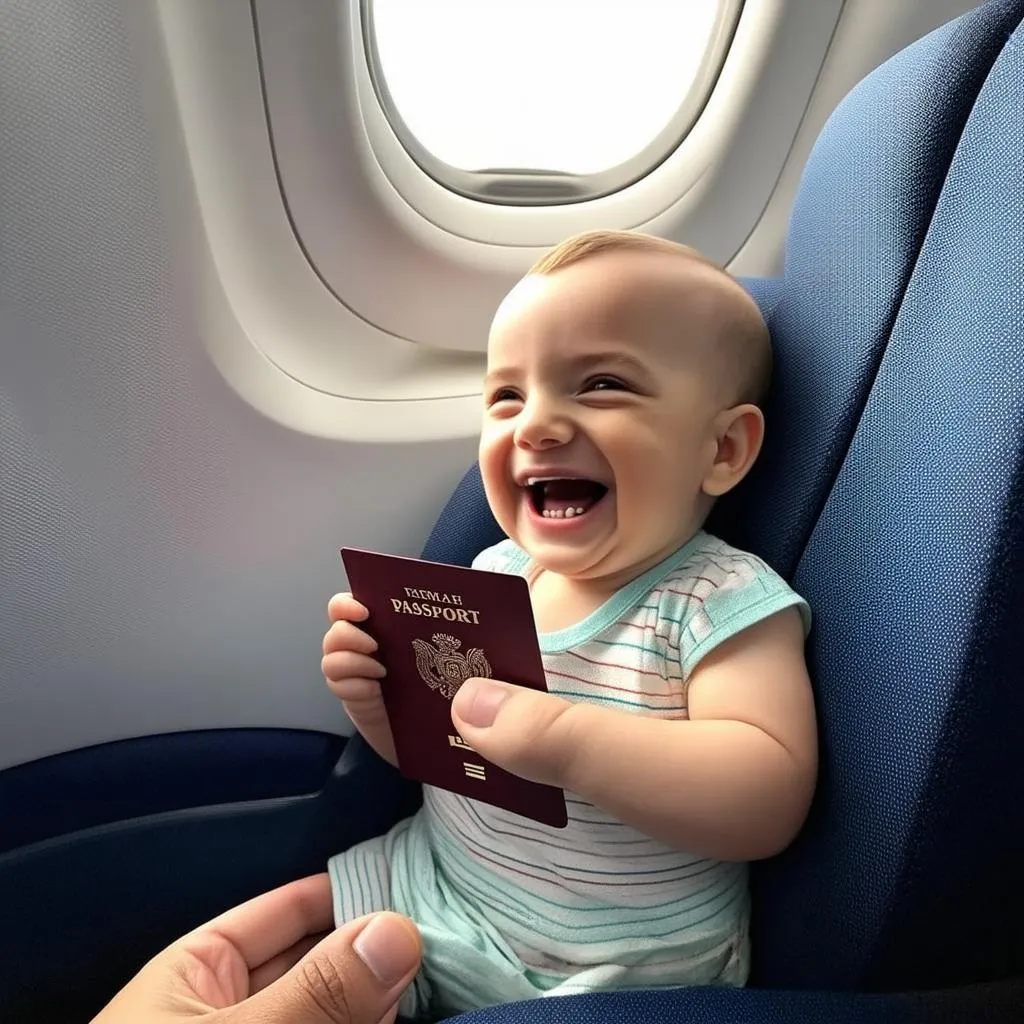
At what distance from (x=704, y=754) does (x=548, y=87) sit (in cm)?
112

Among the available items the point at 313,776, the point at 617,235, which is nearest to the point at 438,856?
the point at 313,776

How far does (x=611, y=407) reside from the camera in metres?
0.80

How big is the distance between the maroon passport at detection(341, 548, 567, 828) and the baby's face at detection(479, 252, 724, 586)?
0.10m

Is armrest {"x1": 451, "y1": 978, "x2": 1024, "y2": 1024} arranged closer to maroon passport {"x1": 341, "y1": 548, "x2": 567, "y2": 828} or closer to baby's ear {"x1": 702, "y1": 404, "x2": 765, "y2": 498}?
maroon passport {"x1": 341, "y1": 548, "x2": 567, "y2": 828}

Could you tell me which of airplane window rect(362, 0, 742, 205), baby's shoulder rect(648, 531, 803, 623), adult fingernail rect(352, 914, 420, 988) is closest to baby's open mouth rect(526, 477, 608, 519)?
baby's shoulder rect(648, 531, 803, 623)

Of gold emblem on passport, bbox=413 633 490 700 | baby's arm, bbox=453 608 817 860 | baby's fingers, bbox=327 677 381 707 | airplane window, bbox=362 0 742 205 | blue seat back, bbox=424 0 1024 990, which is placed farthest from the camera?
airplane window, bbox=362 0 742 205

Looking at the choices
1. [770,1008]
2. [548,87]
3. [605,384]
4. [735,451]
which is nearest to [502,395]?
[605,384]

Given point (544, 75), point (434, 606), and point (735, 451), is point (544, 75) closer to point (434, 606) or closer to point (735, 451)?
point (735, 451)

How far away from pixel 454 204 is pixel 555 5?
1.12 feet

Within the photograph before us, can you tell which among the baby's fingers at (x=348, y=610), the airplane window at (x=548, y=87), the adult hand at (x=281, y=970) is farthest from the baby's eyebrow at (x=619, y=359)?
the airplane window at (x=548, y=87)

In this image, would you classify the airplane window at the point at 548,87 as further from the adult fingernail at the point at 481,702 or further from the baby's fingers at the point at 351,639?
the adult fingernail at the point at 481,702

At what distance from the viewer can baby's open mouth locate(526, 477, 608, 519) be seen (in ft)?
2.74

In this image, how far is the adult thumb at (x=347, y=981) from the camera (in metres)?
0.64

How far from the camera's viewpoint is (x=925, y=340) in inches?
26.8
